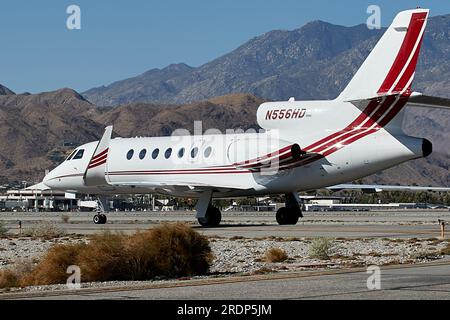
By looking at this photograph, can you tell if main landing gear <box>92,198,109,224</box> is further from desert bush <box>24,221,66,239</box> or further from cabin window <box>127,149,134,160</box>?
desert bush <box>24,221,66,239</box>

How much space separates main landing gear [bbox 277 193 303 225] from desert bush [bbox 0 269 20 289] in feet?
73.5

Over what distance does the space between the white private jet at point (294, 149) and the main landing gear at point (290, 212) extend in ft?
0.15

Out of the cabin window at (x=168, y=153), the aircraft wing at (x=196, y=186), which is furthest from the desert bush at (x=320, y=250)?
the cabin window at (x=168, y=153)

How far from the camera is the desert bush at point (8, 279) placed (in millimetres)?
19562

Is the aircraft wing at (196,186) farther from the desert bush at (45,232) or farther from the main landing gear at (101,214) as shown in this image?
the main landing gear at (101,214)

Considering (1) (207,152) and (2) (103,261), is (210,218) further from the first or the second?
(2) (103,261)

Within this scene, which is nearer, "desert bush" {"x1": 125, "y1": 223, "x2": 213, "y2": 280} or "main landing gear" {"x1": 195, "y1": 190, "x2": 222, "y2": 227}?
"desert bush" {"x1": 125, "y1": 223, "x2": 213, "y2": 280}

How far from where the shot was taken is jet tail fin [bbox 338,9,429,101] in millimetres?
34688

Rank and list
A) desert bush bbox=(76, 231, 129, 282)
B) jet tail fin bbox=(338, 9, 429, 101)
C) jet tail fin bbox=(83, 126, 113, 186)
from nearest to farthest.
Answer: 1. desert bush bbox=(76, 231, 129, 282)
2. jet tail fin bbox=(338, 9, 429, 101)
3. jet tail fin bbox=(83, 126, 113, 186)

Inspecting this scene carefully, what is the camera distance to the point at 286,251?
2720 cm

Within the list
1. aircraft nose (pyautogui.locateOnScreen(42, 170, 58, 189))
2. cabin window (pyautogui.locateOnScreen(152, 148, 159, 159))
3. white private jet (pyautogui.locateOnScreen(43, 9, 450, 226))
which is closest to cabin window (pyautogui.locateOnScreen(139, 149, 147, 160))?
white private jet (pyautogui.locateOnScreen(43, 9, 450, 226))

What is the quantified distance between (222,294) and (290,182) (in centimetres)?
2427

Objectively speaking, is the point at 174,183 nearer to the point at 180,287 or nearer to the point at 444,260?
the point at 444,260
